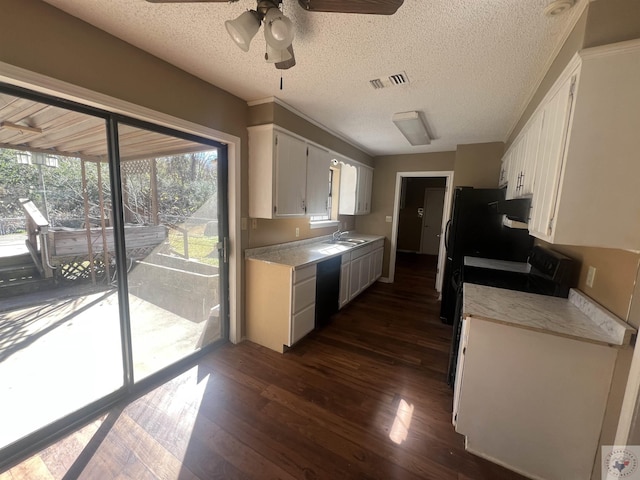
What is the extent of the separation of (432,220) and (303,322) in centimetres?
641

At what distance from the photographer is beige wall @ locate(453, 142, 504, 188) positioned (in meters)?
3.57

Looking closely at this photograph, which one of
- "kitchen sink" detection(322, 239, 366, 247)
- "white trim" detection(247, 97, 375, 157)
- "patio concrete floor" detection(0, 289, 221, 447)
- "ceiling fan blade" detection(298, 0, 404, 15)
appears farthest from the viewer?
"kitchen sink" detection(322, 239, 366, 247)

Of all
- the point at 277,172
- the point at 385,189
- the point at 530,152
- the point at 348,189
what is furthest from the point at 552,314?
the point at 385,189

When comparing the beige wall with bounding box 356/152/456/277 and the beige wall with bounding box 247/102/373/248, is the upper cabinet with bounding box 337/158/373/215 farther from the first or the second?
the beige wall with bounding box 356/152/456/277

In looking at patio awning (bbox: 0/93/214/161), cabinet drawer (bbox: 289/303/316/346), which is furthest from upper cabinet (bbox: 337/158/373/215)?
patio awning (bbox: 0/93/214/161)

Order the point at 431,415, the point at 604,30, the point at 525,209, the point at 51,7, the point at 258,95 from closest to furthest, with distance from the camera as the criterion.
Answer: the point at 604,30
the point at 51,7
the point at 525,209
the point at 431,415
the point at 258,95

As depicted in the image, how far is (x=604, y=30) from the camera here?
1.12 m

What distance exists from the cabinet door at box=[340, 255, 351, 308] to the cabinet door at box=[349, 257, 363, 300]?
0.10 m

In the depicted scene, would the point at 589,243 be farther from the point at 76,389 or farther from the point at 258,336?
the point at 76,389

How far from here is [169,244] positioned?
2.15m

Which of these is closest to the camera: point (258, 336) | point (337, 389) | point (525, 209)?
point (525, 209)

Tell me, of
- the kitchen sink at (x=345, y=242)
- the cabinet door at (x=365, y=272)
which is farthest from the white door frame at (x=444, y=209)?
the kitchen sink at (x=345, y=242)

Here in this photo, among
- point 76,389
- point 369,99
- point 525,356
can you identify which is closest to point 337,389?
point 525,356

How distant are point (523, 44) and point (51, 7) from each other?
2.58 metres
